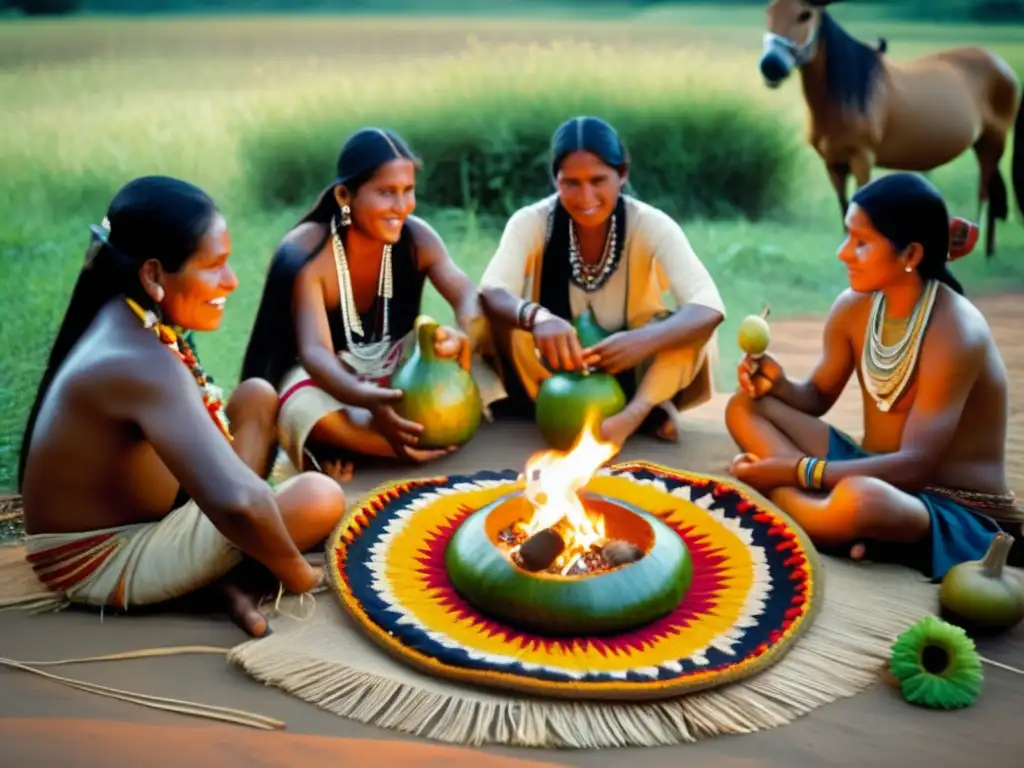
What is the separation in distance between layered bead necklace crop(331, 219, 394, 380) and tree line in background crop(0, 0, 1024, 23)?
7.78 meters

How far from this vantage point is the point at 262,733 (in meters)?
2.76

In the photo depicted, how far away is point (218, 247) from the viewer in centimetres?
325

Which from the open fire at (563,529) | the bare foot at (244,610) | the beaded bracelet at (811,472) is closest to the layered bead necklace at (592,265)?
the beaded bracelet at (811,472)

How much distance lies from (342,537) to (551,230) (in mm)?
1796

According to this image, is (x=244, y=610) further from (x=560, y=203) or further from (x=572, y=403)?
(x=560, y=203)

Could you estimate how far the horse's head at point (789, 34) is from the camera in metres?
7.61

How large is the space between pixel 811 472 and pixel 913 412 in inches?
15.6

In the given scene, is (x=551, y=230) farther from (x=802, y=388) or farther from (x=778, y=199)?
(x=778, y=199)

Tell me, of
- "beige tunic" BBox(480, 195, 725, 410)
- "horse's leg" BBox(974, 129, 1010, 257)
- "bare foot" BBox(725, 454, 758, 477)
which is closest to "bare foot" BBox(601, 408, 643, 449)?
"beige tunic" BBox(480, 195, 725, 410)

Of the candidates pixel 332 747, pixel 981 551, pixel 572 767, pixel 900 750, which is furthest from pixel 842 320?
pixel 332 747

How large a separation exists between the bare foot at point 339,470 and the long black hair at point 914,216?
7.15ft

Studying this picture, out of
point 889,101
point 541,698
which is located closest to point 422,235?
point 541,698

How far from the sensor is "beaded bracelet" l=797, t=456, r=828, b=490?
149 inches

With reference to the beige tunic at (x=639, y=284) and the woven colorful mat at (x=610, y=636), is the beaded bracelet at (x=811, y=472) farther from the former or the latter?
the beige tunic at (x=639, y=284)
